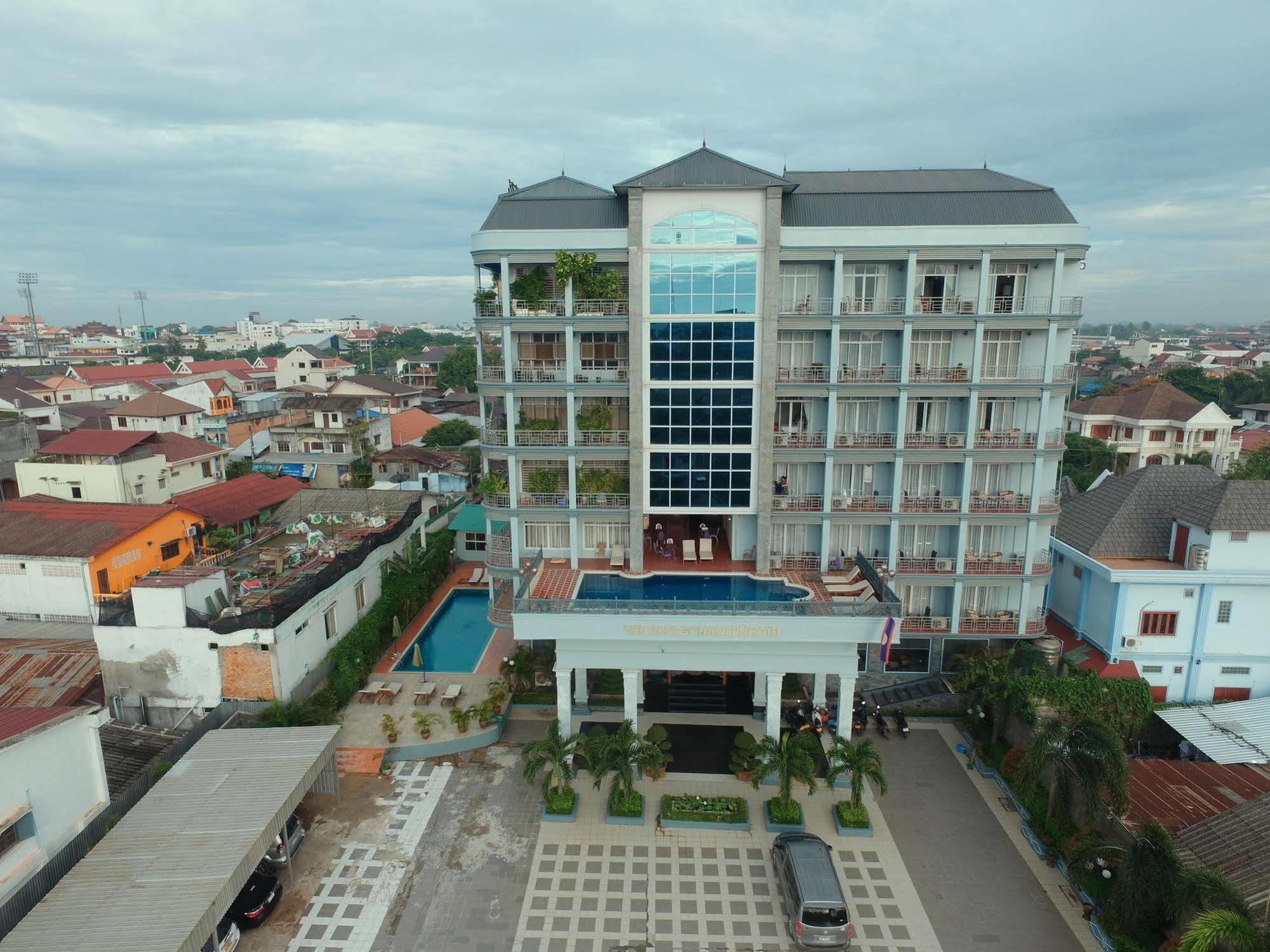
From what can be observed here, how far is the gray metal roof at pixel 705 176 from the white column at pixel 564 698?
14.3 metres

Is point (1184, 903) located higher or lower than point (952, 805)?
higher

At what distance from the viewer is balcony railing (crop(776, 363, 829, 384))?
23141 millimetres

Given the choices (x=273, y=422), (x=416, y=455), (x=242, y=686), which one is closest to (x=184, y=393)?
(x=273, y=422)

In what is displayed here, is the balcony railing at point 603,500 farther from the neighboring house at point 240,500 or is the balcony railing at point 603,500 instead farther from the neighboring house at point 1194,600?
the neighboring house at point 240,500

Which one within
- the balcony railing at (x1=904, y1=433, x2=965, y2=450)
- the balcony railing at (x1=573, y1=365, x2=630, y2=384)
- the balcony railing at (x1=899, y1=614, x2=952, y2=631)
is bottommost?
the balcony railing at (x1=899, y1=614, x2=952, y2=631)

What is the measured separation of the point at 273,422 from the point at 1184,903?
6008cm

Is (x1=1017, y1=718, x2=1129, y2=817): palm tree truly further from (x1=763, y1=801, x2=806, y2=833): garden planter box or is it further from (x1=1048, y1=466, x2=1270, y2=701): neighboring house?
(x1=1048, y1=466, x2=1270, y2=701): neighboring house

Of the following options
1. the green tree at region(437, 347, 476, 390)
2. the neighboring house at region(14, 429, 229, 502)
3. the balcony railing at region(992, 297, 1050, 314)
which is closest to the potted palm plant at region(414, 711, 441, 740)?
the balcony railing at region(992, 297, 1050, 314)

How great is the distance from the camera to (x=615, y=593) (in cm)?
2145

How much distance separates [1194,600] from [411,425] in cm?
5533

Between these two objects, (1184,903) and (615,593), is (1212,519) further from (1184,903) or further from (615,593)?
(615,593)

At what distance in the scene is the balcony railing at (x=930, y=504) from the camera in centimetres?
2338

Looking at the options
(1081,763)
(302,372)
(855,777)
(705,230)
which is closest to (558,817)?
(855,777)

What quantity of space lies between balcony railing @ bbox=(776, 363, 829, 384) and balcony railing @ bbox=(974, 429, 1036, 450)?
5160mm
